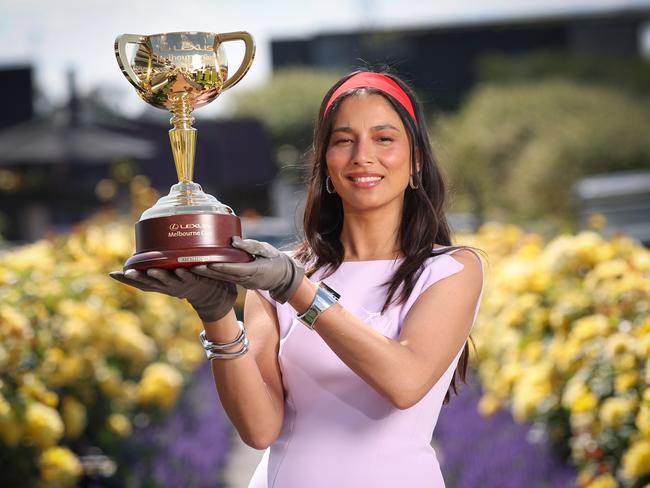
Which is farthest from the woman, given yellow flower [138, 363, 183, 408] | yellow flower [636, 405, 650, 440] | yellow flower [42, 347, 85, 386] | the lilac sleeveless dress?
yellow flower [138, 363, 183, 408]

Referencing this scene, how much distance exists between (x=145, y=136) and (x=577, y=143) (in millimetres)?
9575

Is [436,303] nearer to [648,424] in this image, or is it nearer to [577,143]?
[648,424]

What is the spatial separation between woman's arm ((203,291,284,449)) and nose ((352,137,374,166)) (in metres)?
0.37

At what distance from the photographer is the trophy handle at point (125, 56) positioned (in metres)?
2.24

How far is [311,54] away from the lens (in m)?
35.7

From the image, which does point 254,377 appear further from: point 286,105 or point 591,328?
point 286,105

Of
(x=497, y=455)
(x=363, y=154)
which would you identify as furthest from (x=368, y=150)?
(x=497, y=455)

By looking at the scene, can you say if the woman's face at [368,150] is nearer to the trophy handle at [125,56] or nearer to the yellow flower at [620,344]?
the trophy handle at [125,56]

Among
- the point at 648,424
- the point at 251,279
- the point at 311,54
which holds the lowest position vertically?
the point at 311,54

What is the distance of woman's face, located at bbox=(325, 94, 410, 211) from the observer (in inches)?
93.7

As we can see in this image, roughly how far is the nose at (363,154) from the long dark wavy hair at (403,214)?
0.32 feet

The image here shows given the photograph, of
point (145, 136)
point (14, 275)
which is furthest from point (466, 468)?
point (145, 136)

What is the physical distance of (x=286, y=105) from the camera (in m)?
32.8

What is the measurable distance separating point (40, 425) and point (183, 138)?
2149 mm
